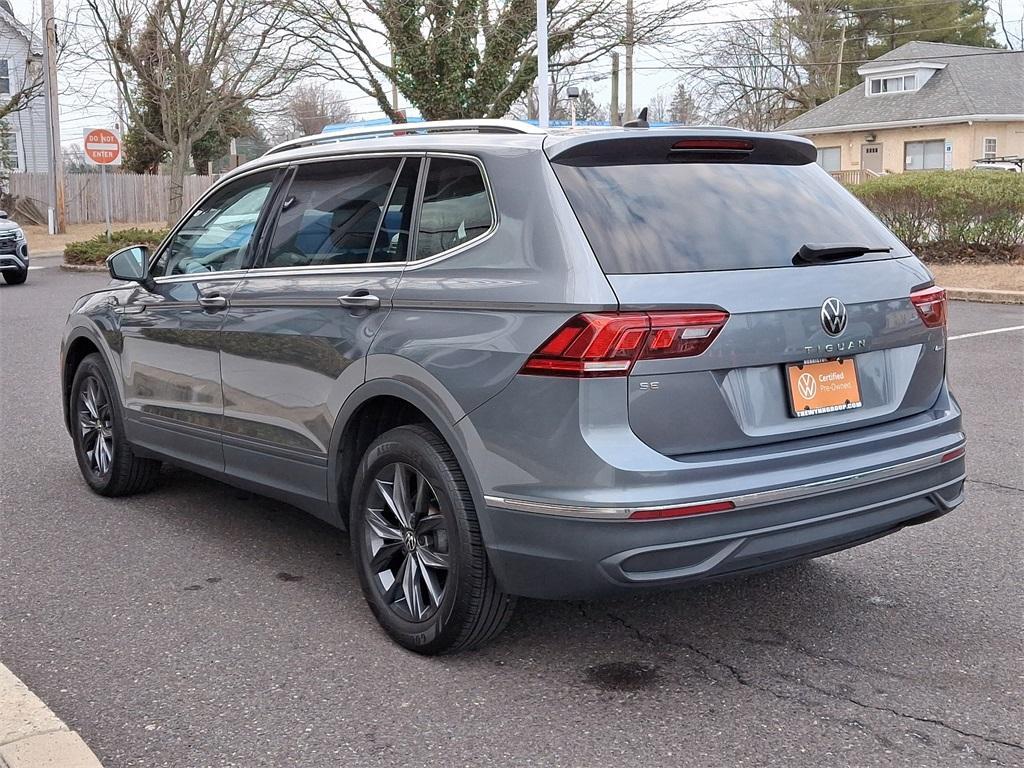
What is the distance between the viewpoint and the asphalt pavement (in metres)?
3.43

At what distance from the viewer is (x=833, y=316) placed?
12.4ft

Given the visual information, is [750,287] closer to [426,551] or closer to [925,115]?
[426,551]

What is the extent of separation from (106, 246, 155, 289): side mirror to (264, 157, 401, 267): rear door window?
113 cm

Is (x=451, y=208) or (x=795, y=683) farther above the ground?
(x=451, y=208)

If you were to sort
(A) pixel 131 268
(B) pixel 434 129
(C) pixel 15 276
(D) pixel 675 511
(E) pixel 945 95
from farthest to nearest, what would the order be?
(E) pixel 945 95 < (C) pixel 15 276 < (A) pixel 131 268 < (B) pixel 434 129 < (D) pixel 675 511

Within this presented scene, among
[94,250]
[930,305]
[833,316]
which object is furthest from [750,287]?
[94,250]

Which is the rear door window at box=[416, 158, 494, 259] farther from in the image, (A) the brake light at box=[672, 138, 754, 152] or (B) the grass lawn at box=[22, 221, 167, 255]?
(B) the grass lawn at box=[22, 221, 167, 255]

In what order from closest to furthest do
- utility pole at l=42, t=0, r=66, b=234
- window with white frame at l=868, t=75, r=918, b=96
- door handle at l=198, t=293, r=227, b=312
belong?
1. door handle at l=198, t=293, r=227, b=312
2. utility pole at l=42, t=0, r=66, b=234
3. window with white frame at l=868, t=75, r=918, b=96

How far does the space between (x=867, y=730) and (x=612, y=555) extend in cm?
91

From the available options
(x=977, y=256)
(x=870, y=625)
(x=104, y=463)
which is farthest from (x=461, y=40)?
(x=870, y=625)

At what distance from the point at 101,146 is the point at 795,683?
29.2m

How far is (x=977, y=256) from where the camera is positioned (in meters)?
18.9

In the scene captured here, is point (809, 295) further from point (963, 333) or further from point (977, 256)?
point (977, 256)

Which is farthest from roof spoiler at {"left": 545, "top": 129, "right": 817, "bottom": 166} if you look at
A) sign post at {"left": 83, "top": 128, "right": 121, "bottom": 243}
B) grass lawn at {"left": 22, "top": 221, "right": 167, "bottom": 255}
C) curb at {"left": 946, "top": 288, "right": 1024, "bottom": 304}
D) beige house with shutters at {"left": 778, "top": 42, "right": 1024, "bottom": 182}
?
beige house with shutters at {"left": 778, "top": 42, "right": 1024, "bottom": 182}
